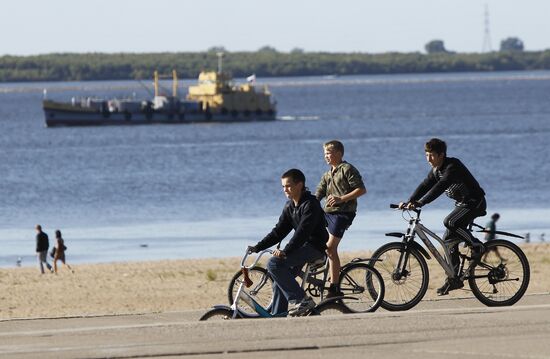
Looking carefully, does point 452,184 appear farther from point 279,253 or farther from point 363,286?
point 279,253

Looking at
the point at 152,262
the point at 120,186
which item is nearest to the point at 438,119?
the point at 120,186

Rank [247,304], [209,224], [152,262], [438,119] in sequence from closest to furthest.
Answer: [247,304] → [152,262] → [209,224] → [438,119]

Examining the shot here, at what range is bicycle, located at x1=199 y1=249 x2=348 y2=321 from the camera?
11.4 metres

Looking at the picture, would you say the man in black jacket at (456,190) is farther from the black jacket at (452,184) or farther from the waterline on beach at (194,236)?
the waterline on beach at (194,236)

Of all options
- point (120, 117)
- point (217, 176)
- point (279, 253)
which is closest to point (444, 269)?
point (279, 253)

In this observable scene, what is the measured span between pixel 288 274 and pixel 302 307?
0.96ft

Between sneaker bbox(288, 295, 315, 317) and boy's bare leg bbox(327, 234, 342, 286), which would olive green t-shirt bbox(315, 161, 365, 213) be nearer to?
boy's bare leg bbox(327, 234, 342, 286)

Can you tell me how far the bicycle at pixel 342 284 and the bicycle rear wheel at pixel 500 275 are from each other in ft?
3.39

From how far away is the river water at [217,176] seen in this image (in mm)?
35031

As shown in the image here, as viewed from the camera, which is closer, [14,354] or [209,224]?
[14,354]

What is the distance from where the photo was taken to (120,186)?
57.9 meters

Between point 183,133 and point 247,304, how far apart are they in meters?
97.3

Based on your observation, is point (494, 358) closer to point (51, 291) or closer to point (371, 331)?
point (371, 331)

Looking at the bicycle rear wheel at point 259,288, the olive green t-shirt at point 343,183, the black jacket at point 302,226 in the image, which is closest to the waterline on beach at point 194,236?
the olive green t-shirt at point 343,183
